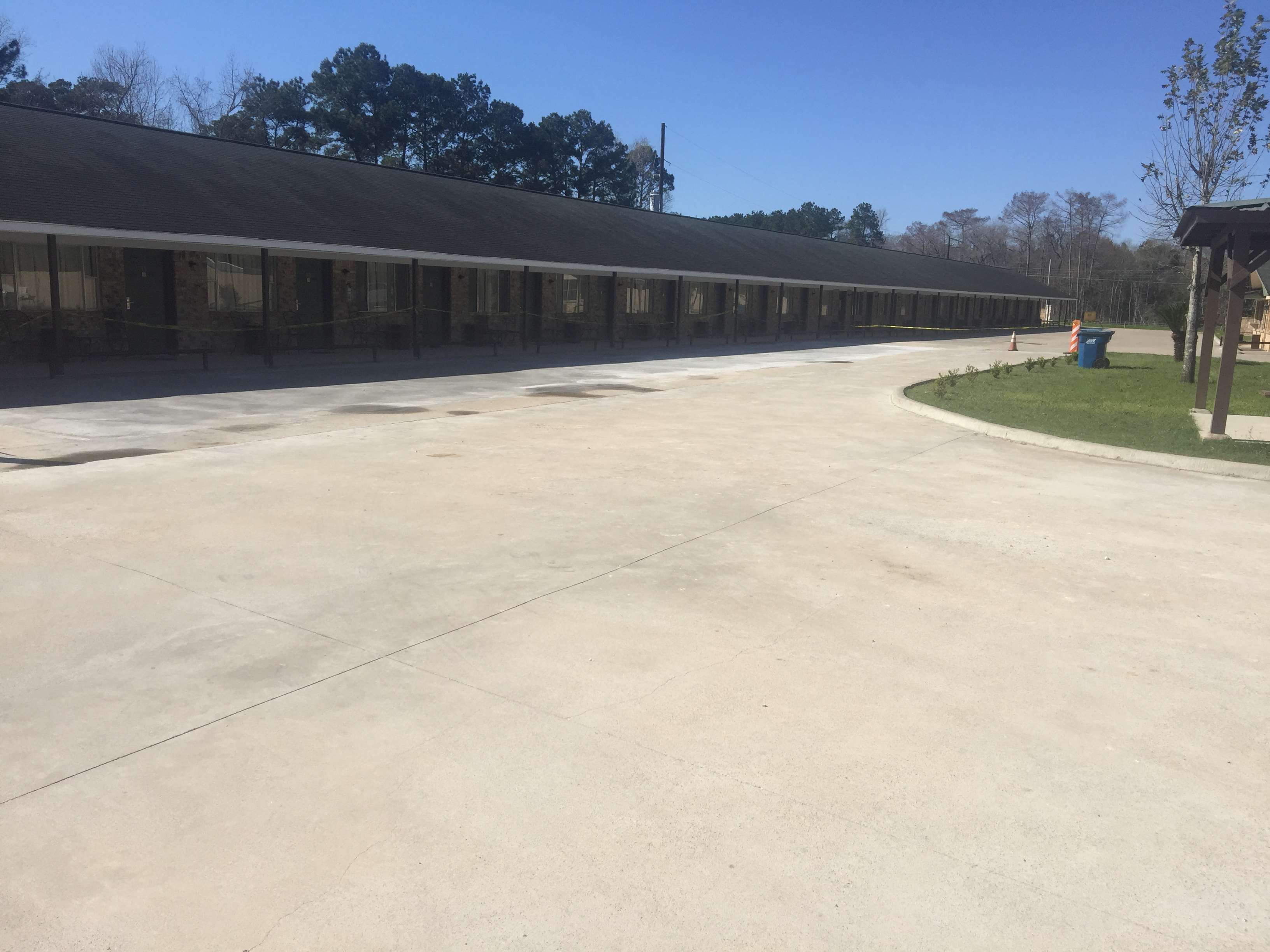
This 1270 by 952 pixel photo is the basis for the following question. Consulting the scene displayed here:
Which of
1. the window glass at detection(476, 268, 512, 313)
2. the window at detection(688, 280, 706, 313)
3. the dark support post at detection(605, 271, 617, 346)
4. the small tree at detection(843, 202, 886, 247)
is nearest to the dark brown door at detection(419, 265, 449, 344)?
the window glass at detection(476, 268, 512, 313)

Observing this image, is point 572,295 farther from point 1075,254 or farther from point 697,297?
point 1075,254

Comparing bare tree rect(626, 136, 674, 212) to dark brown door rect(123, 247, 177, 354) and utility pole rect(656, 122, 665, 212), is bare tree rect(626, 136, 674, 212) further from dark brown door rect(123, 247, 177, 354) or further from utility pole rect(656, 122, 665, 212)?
dark brown door rect(123, 247, 177, 354)

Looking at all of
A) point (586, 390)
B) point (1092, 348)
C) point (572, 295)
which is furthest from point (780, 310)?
point (586, 390)

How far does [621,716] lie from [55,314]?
1764 centimetres

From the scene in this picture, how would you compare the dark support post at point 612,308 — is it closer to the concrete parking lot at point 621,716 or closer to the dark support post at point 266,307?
the dark support post at point 266,307

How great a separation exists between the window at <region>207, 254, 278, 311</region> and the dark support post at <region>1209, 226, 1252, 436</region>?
20178 mm

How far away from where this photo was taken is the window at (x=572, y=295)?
3406 cm

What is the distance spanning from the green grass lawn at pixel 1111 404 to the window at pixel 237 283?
646 inches

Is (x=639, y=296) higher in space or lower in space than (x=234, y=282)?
higher

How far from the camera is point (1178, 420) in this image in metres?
16.0

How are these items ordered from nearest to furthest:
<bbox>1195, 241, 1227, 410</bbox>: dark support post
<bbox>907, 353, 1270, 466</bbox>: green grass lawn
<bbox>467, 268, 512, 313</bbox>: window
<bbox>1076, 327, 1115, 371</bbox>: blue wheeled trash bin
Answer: <bbox>907, 353, 1270, 466</bbox>: green grass lawn
<bbox>1195, 241, 1227, 410</bbox>: dark support post
<bbox>1076, 327, 1115, 371</bbox>: blue wheeled trash bin
<bbox>467, 268, 512, 313</bbox>: window

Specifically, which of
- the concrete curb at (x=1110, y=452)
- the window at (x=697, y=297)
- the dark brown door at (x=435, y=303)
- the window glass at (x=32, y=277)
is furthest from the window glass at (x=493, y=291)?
the concrete curb at (x=1110, y=452)

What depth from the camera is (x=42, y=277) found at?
840 inches

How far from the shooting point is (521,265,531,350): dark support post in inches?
1235
